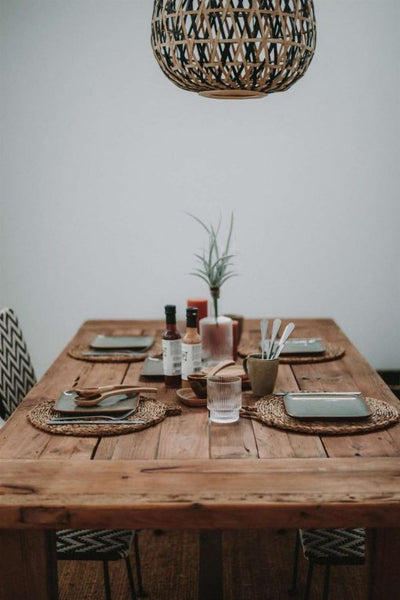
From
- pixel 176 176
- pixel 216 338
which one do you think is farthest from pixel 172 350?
pixel 176 176

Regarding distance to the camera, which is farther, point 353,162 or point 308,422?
point 353,162

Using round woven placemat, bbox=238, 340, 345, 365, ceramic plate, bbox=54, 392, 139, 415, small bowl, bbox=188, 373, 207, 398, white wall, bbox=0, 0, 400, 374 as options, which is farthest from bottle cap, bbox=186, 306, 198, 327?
white wall, bbox=0, 0, 400, 374

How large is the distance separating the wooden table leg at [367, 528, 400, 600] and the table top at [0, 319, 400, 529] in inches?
3.1

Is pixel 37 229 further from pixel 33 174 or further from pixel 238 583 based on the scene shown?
pixel 238 583

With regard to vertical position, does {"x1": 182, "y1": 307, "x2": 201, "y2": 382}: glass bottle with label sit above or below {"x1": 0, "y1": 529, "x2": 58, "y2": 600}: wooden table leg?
above

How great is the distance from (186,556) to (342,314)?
1682 millimetres

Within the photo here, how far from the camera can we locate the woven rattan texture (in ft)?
8.03

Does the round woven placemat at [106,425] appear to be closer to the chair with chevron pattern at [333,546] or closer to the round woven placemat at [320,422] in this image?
the round woven placemat at [320,422]

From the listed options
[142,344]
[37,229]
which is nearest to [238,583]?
[142,344]

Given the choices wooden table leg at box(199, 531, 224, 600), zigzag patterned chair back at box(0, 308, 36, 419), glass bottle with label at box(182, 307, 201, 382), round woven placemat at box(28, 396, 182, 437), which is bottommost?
wooden table leg at box(199, 531, 224, 600)

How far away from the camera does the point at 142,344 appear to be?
2.63 metres

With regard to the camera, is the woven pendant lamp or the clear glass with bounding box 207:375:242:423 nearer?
the woven pendant lamp

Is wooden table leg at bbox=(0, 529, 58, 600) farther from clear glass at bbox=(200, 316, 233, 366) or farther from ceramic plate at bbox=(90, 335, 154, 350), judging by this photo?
ceramic plate at bbox=(90, 335, 154, 350)

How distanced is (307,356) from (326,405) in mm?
590
